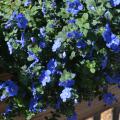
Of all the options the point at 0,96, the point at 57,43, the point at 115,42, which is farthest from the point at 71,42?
the point at 0,96

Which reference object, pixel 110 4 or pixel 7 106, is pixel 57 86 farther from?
pixel 110 4

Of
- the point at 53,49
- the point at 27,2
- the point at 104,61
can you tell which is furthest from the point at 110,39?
the point at 27,2

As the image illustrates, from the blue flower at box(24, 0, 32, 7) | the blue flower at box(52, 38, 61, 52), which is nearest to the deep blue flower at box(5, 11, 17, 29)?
the blue flower at box(24, 0, 32, 7)

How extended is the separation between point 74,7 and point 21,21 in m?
0.31

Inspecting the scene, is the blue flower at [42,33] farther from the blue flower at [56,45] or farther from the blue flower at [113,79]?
the blue flower at [113,79]

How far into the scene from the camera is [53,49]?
2.47m

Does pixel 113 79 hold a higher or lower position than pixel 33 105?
higher

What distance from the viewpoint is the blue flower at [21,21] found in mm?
2475

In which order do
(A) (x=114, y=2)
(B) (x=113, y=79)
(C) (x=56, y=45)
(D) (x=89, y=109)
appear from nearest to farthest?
(C) (x=56, y=45), (A) (x=114, y=2), (B) (x=113, y=79), (D) (x=89, y=109)

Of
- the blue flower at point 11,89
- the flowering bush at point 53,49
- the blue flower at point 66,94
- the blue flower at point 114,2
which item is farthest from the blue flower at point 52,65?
the blue flower at point 114,2

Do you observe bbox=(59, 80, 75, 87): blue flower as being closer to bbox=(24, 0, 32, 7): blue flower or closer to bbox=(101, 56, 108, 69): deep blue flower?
bbox=(101, 56, 108, 69): deep blue flower

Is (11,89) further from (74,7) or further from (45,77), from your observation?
(74,7)

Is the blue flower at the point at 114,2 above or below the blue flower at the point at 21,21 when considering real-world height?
above

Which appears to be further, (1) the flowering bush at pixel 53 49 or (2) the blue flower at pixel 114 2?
(2) the blue flower at pixel 114 2
